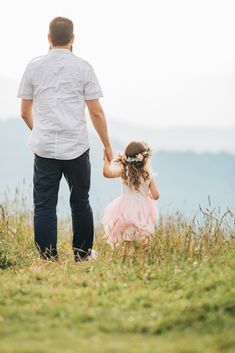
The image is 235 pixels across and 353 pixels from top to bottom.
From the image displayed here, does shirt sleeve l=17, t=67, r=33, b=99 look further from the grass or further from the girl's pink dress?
the grass

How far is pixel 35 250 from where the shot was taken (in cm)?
705

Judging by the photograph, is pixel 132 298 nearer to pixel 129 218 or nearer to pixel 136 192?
pixel 129 218

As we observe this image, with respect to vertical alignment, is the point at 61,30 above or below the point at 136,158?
above

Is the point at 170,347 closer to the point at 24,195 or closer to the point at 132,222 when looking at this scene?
the point at 132,222

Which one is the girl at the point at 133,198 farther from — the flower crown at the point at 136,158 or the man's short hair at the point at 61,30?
the man's short hair at the point at 61,30

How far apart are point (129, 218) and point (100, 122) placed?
91 centimetres

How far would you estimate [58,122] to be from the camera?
6.25 m

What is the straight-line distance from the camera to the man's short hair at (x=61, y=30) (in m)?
6.33

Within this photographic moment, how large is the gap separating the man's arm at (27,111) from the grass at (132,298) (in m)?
1.16

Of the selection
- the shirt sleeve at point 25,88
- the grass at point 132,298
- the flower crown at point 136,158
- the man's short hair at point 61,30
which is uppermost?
the man's short hair at point 61,30

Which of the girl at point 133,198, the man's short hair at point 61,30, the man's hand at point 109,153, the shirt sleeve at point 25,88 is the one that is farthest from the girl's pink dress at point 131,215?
the man's short hair at point 61,30

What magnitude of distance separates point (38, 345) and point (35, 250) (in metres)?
3.44

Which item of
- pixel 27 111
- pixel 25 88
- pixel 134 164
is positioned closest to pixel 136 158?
pixel 134 164

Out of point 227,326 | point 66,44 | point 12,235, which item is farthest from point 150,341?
point 12,235
